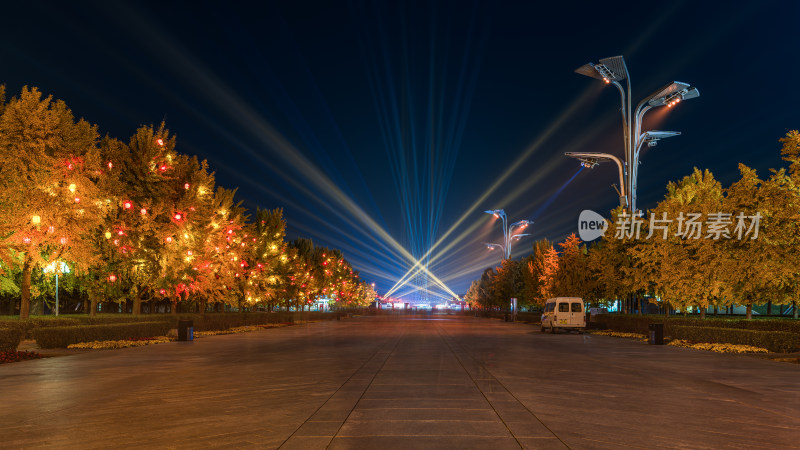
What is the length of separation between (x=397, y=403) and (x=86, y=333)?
19.4 metres

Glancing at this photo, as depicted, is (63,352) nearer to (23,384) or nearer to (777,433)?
(23,384)

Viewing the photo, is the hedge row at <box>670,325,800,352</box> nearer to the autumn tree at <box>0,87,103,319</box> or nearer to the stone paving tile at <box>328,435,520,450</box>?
the stone paving tile at <box>328,435,520,450</box>

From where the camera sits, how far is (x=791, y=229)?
83.3 feet

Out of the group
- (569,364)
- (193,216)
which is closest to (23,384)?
(569,364)

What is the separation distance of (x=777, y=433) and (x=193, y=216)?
33.2 m

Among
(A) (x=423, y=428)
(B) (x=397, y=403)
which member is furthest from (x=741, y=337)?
(A) (x=423, y=428)

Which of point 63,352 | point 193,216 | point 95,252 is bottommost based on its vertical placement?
point 63,352

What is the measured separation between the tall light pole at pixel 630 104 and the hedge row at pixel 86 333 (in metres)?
25.3

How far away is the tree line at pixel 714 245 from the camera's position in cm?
2559

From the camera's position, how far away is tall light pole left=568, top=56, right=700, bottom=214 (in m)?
31.8

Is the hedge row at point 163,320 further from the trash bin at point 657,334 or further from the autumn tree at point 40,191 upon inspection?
the trash bin at point 657,334

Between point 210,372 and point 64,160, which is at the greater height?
point 64,160
